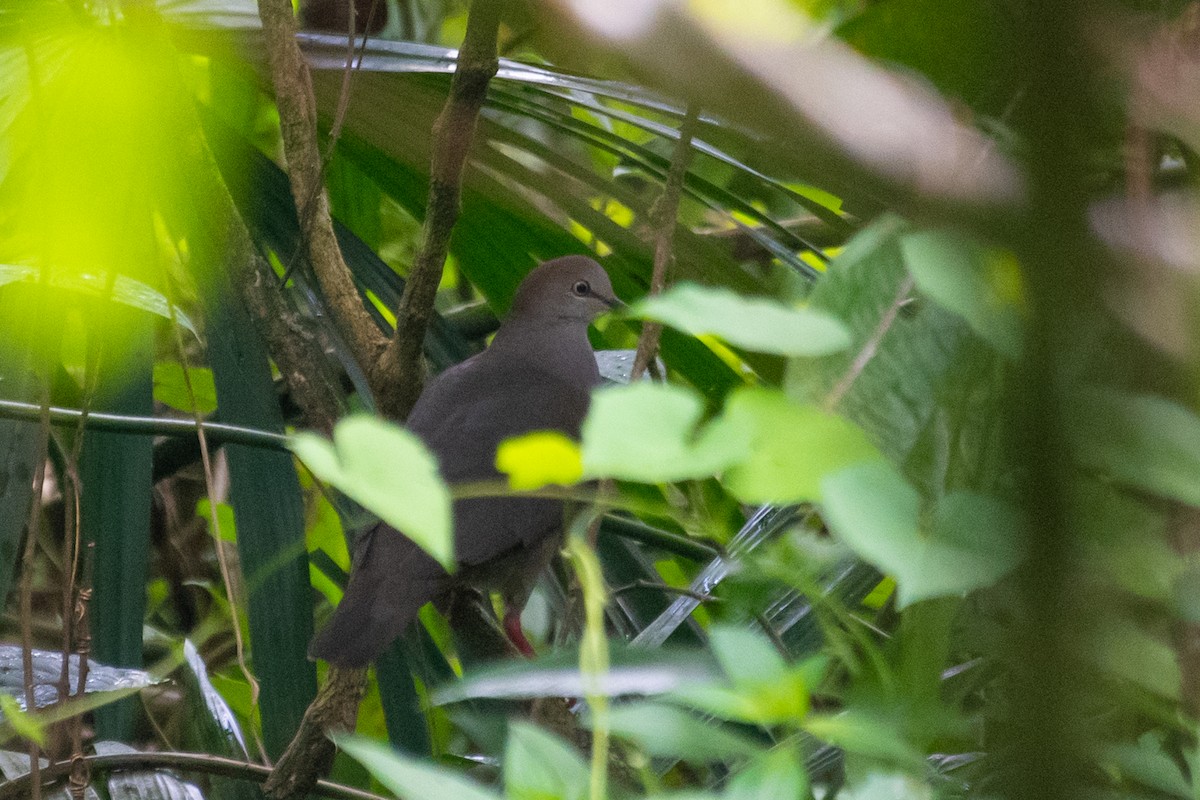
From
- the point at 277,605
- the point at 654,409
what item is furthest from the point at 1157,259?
the point at 277,605

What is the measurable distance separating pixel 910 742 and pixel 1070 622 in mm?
181

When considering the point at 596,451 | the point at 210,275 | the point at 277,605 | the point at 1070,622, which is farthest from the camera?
the point at 210,275

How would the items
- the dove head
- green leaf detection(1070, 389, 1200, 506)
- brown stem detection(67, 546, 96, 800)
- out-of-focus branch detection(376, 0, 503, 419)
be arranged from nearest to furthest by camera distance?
green leaf detection(1070, 389, 1200, 506) < brown stem detection(67, 546, 96, 800) < out-of-focus branch detection(376, 0, 503, 419) < the dove head

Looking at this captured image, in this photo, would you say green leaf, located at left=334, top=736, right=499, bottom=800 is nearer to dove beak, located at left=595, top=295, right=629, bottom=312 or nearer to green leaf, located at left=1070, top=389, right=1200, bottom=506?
green leaf, located at left=1070, top=389, right=1200, bottom=506

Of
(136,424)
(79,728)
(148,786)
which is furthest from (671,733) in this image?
(136,424)

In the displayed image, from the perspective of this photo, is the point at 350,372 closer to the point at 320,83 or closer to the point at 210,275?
the point at 210,275

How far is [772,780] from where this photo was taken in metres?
0.41

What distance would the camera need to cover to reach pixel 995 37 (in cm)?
39

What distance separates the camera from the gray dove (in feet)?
5.77

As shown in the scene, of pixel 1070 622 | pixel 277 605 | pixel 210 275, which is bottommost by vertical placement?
pixel 277 605

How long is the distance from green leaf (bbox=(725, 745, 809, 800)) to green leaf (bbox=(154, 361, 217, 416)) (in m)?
2.04

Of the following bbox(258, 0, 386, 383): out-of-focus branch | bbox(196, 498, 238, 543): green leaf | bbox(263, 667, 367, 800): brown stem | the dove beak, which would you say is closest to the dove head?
the dove beak

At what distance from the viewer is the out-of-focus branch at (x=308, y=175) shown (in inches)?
64.2

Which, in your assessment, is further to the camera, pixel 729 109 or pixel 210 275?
pixel 210 275
